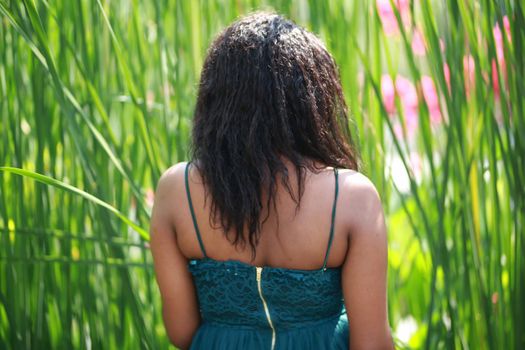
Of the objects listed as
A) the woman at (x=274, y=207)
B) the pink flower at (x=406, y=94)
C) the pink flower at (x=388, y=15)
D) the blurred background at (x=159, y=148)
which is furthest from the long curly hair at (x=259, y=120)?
the pink flower at (x=406, y=94)

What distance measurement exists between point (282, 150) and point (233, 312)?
241 millimetres

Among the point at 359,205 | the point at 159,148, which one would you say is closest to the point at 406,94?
the point at 159,148

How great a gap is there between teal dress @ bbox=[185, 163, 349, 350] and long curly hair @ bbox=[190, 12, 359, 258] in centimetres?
5

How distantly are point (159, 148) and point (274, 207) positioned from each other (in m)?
0.43

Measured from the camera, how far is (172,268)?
1.11m

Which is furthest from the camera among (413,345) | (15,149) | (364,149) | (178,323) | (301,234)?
(413,345)

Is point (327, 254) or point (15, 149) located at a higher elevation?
point (15, 149)

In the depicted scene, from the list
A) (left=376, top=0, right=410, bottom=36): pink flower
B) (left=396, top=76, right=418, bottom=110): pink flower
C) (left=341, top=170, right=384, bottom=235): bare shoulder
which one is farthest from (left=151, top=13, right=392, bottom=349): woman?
(left=396, top=76, right=418, bottom=110): pink flower

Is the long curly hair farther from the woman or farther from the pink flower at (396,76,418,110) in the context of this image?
the pink flower at (396,76,418,110)

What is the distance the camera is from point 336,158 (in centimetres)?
108

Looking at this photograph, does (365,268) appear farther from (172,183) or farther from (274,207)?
(172,183)

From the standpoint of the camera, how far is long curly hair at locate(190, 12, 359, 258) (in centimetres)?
103

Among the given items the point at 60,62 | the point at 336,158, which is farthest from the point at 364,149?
the point at 60,62

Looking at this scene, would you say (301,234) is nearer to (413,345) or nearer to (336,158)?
(336,158)
